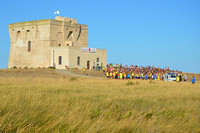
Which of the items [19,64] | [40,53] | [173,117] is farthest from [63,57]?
[173,117]

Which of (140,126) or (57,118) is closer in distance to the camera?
(57,118)

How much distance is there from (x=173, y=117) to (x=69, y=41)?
152ft

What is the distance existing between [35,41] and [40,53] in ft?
8.42

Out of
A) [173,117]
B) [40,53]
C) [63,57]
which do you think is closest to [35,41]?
[40,53]

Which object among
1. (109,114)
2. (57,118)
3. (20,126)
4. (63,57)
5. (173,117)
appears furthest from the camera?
(63,57)

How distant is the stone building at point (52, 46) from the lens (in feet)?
163

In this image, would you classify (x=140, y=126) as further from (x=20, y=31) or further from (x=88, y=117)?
(x=20, y=31)

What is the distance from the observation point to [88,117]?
23.5 feet

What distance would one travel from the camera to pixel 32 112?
650 cm

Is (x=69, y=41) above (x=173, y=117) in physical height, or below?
above

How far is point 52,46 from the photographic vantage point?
169 ft

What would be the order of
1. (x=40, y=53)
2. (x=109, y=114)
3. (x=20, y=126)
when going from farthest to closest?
(x=40, y=53) → (x=109, y=114) → (x=20, y=126)

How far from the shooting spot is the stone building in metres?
49.6

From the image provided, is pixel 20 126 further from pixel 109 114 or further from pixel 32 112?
pixel 109 114
